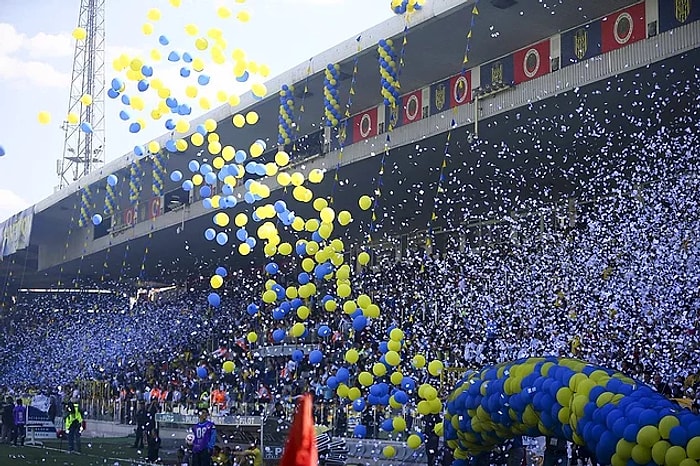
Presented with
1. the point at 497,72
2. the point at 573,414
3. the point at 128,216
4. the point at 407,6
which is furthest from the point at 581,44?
the point at 128,216

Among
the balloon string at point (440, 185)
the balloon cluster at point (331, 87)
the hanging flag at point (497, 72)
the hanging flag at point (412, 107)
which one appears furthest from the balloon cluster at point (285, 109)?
the hanging flag at point (497, 72)

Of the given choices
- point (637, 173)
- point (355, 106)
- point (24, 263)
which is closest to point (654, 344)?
point (637, 173)

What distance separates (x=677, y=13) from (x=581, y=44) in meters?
1.73

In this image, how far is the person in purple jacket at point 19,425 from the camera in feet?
67.5

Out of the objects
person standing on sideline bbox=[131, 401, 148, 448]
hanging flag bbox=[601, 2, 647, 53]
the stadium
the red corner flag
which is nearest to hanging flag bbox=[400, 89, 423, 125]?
the stadium

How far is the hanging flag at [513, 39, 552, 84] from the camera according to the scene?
480 inches

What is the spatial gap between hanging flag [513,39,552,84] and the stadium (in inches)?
1.7

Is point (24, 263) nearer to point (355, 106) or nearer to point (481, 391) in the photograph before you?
point (355, 106)

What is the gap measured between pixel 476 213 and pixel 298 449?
15.3 m

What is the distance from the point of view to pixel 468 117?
1292 cm

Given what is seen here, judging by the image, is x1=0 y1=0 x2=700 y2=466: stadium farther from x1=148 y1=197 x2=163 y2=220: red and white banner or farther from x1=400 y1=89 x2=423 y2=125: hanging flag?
x1=148 y1=197 x2=163 y2=220: red and white banner

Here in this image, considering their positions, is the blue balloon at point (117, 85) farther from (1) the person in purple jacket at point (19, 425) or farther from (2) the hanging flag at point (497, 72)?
(1) the person in purple jacket at point (19, 425)

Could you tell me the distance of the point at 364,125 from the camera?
53.1 ft

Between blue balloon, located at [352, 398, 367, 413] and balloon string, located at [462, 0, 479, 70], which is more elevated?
balloon string, located at [462, 0, 479, 70]
